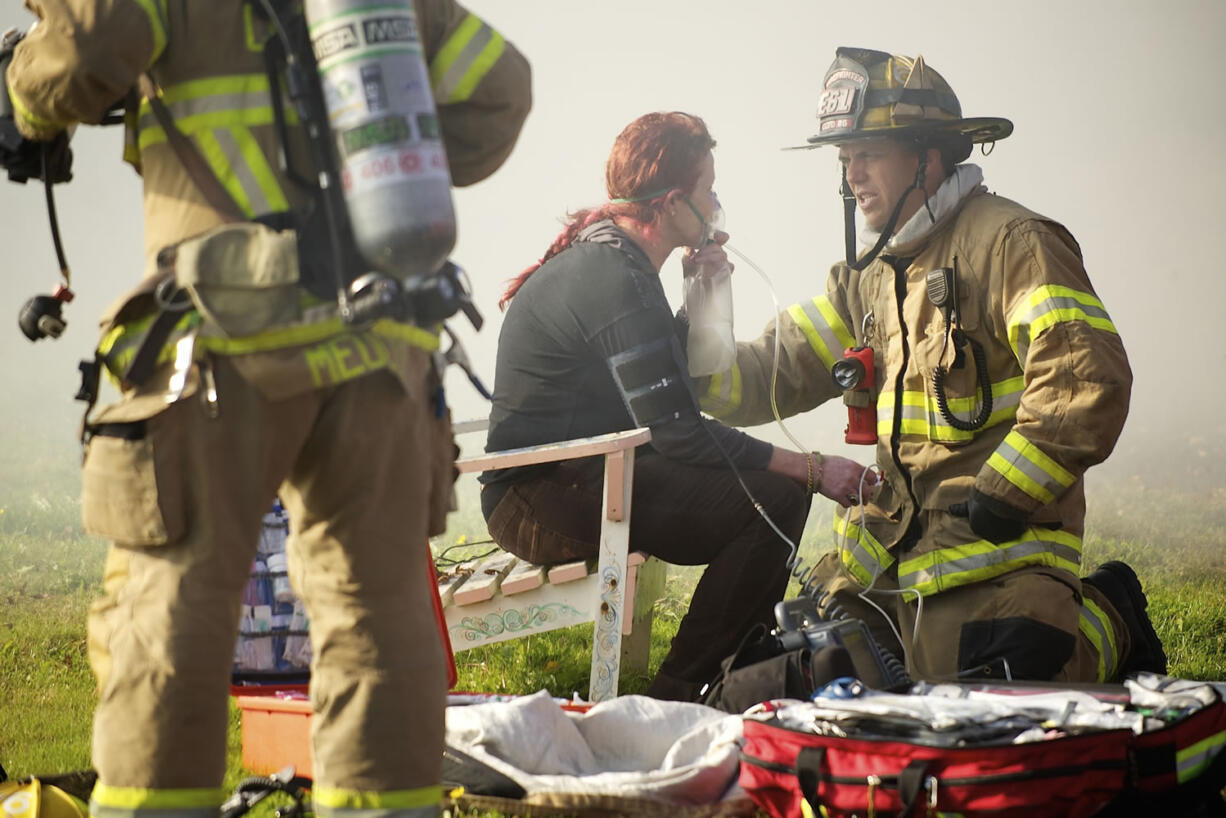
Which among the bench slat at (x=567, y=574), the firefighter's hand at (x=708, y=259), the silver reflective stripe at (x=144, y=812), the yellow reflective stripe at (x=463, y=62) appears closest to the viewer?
the silver reflective stripe at (x=144, y=812)

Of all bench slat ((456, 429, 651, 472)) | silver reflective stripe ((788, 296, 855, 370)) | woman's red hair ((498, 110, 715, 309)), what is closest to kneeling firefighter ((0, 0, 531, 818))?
bench slat ((456, 429, 651, 472))

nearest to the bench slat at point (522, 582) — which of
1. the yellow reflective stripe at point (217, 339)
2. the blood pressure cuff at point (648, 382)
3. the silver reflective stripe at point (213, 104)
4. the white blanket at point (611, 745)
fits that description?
the blood pressure cuff at point (648, 382)

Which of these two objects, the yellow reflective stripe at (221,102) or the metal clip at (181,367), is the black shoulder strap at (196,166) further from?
the metal clip at (181,367)

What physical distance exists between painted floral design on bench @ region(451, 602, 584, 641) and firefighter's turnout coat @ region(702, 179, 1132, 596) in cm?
99

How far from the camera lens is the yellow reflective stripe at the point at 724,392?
439 cm

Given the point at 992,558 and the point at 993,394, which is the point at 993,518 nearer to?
the point at 992,558

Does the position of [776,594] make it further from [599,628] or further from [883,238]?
[883,238]

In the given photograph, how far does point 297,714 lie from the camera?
3131mm

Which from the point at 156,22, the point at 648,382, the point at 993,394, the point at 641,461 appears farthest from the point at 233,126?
the point at 993,394

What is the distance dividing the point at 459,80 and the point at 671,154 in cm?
212

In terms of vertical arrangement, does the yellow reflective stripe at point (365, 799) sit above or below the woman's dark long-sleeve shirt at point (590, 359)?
below

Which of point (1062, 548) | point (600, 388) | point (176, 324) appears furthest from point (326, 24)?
point (1062, 548)

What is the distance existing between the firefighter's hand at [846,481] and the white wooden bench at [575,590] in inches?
25.8

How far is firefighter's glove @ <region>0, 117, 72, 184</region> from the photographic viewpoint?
2.01 metres
